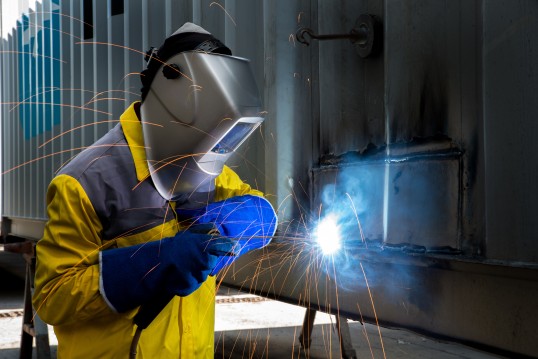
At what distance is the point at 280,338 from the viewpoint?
5.30m

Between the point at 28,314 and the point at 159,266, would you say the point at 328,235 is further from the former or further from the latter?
the point at 28,314

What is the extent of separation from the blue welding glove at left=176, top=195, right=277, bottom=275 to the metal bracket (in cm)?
54

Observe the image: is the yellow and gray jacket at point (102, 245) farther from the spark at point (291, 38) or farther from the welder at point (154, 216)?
the spark at point (291, 38)

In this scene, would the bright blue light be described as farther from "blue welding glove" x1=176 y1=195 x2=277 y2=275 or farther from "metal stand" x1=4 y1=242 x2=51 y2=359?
"metal stand" x1=4 y1=242 x2=51 y2=359

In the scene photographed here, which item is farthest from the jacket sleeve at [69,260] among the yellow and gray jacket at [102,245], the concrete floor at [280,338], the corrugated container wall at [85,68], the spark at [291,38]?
the concrete floor at [280,338]

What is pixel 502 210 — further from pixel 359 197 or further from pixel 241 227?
pixel 241 227

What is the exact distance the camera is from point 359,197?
1728mm

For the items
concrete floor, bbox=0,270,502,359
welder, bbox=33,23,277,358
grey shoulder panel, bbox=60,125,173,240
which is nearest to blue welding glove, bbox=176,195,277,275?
welder, bbox=33,23,277,358

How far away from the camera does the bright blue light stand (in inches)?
71.6

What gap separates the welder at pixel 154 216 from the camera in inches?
65.9

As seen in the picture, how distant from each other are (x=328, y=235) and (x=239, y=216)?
0.28m

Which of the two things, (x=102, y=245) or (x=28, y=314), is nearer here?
(x=102, y=245)

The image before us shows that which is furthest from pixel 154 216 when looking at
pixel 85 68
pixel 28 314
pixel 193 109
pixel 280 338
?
pixel 280 338

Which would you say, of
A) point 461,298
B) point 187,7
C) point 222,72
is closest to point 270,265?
point 222,72
